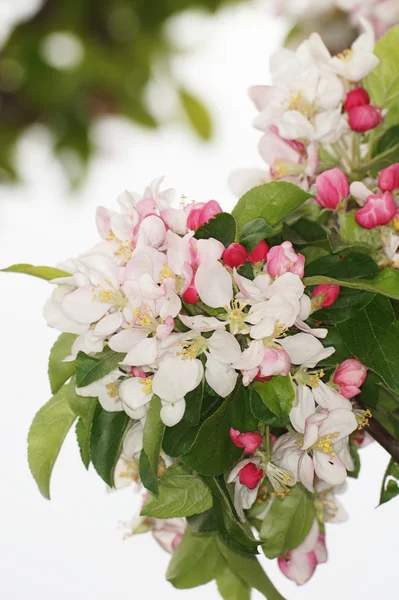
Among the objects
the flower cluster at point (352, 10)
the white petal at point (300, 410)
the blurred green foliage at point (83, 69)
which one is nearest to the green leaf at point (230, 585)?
the white petal at point (300, 410)

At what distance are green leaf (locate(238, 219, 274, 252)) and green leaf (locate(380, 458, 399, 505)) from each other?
256 mm

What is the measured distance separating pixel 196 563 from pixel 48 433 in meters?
0.21

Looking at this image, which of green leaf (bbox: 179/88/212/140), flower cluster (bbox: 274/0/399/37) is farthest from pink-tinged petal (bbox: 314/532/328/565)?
green leaf (bbox: 179/88/212/140)

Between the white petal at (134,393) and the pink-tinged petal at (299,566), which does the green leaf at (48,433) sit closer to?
the white petal at (134,393)

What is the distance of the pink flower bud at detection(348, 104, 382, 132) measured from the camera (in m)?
0.75

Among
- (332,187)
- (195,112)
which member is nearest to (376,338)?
(332,187)

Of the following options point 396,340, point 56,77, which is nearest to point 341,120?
point 396,340

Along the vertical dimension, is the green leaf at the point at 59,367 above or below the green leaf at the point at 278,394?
above

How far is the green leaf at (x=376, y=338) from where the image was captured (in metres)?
0.63

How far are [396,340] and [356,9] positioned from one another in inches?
34.6

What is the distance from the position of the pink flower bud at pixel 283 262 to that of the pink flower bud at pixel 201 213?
0.05 m

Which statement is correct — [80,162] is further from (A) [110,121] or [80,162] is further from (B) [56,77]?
(B) [56,77]

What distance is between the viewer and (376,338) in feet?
2.11

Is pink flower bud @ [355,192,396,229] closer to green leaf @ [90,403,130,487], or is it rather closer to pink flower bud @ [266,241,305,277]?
pink flower bud @ [266,241,305,277]
